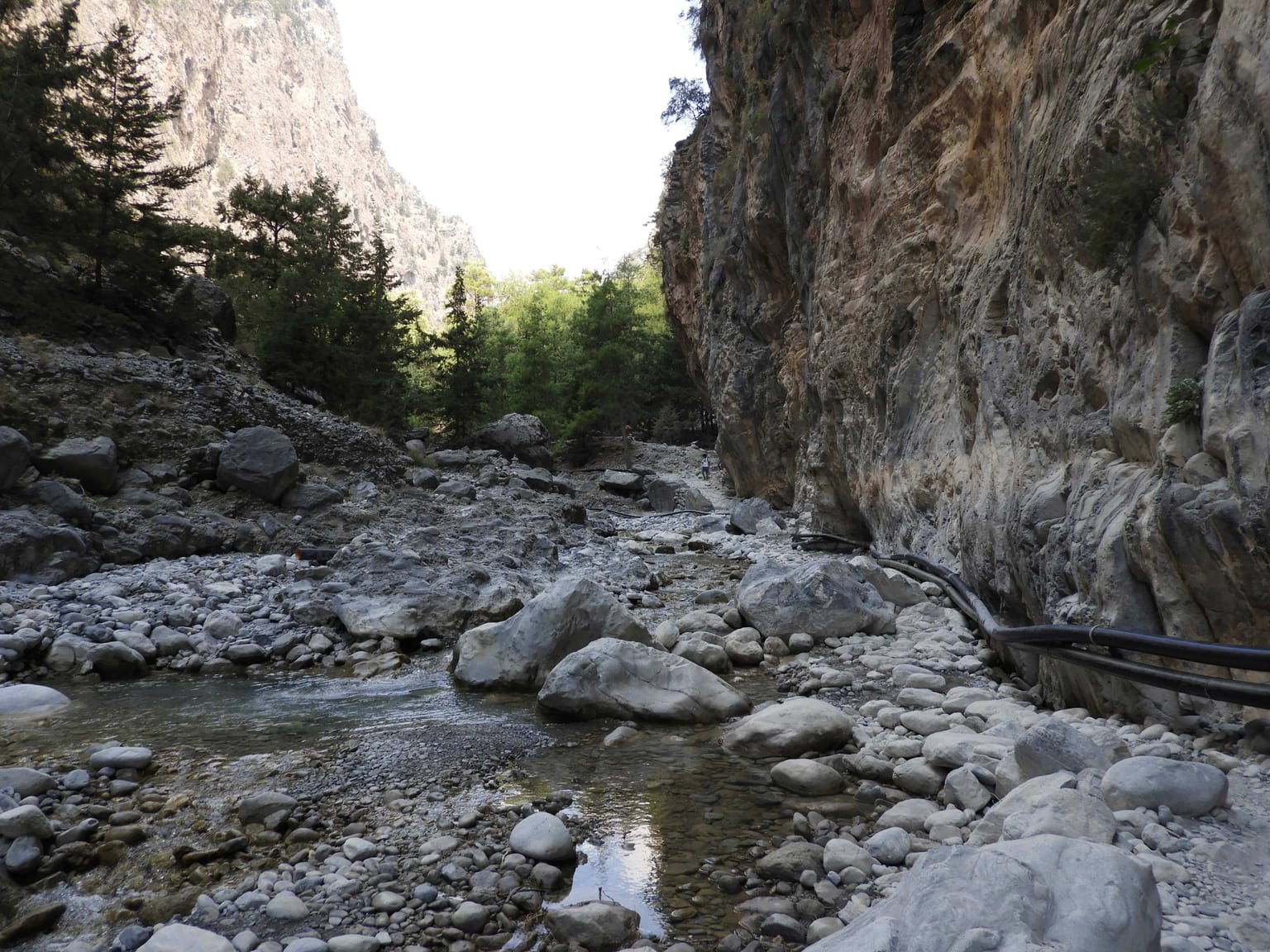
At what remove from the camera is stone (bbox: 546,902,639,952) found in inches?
108

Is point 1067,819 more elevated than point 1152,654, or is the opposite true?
point 1152,654

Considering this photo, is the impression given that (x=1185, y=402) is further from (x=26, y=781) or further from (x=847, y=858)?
(x=26, y=781)

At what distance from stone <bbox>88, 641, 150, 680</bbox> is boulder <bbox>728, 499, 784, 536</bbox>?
13852 millimetres

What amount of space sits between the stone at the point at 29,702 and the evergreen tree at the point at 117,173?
14103mm

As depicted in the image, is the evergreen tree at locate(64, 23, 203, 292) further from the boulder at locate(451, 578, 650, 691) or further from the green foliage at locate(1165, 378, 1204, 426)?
the green foliage at locate(1165, 378, 1204, 426)

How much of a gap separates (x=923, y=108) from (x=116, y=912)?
41.9 ft

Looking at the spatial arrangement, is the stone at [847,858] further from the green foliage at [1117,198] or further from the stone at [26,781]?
the stone at [26,781]

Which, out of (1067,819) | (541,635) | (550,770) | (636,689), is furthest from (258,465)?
(1067,819)

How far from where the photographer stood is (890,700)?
17.7 feet

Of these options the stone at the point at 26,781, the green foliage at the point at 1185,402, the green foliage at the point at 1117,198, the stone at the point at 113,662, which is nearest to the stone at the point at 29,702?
the stone at the point at 113,662

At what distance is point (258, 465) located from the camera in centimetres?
1279

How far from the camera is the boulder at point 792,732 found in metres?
4.52

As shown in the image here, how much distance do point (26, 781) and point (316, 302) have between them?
19740 millimetres

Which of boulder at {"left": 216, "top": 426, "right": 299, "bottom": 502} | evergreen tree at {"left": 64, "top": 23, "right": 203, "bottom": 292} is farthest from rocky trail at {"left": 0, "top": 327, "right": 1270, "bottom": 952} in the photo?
evergreen tree at {"left": 64, "top": 23, "right": 203, "bottom": 292}
